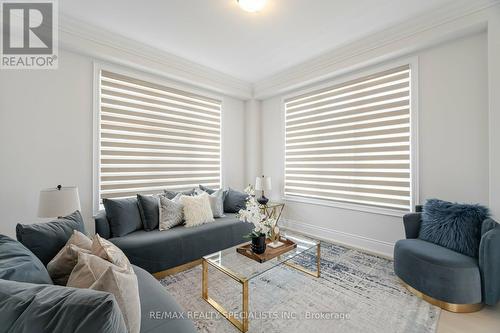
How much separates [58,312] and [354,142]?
145 inches

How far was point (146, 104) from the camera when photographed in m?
3.54

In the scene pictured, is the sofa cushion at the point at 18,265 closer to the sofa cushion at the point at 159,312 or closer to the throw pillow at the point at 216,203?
the sofa cushion at the point at 159,312

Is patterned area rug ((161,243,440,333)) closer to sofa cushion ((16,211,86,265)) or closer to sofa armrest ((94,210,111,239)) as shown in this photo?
sofa armrest ((94,210,111,239))

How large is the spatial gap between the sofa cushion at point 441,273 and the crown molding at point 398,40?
2.33 meters

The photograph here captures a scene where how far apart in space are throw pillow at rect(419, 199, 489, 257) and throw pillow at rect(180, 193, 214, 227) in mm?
2577

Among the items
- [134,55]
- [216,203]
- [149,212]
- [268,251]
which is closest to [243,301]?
[268,251]

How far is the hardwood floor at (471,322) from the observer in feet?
5.96

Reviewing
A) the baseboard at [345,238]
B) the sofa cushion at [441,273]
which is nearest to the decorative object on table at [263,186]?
the baseboard at [345,238]

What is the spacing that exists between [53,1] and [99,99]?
1082 mm

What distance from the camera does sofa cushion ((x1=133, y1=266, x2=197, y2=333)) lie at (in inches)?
47.1

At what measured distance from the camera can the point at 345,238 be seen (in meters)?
→ 3.62

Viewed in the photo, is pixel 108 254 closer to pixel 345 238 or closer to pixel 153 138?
pixel 153 138

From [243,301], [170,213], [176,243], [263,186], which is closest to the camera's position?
[243,301]

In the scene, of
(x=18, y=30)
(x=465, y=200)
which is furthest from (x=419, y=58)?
(x=18, y=30)
